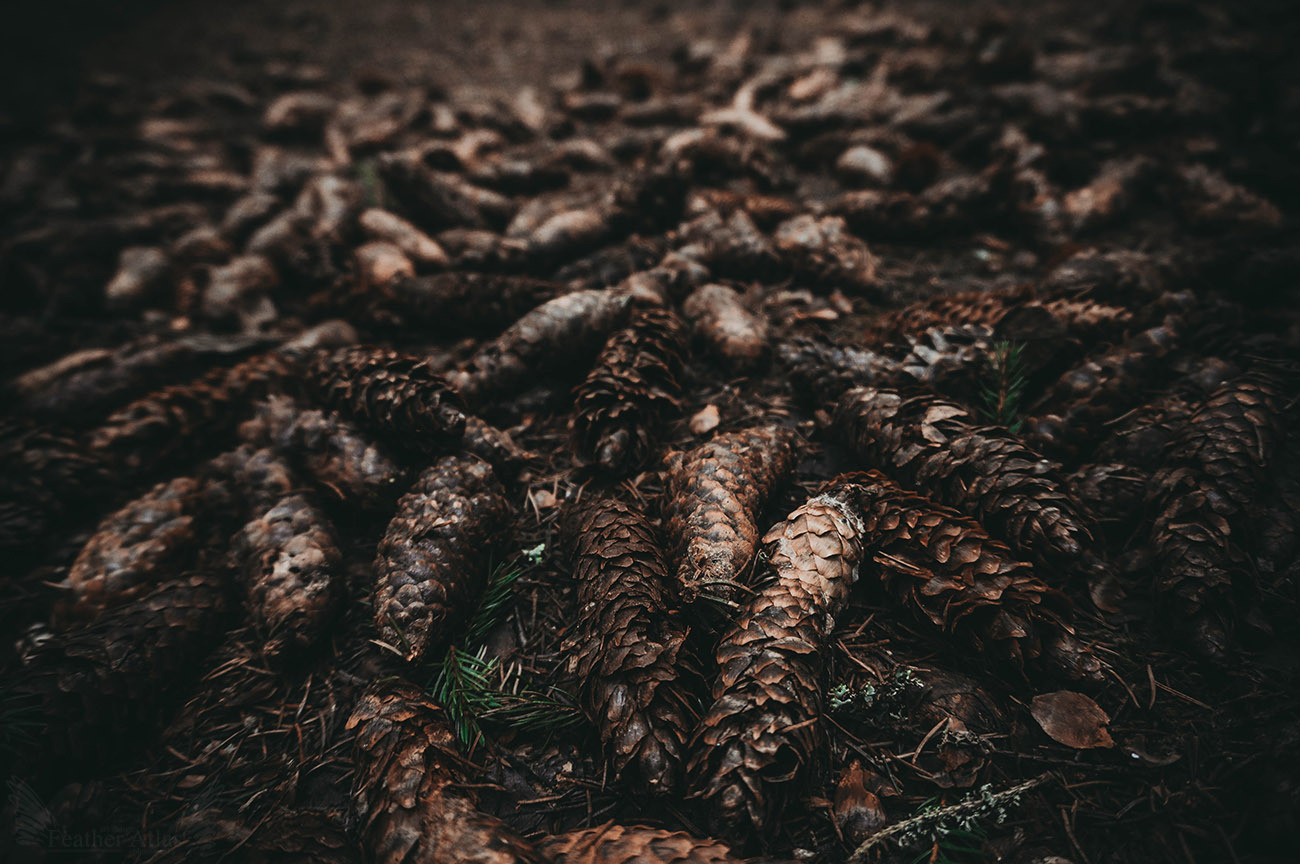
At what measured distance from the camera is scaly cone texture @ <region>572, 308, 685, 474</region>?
68.3 inches

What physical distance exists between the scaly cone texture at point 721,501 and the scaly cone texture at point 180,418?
6.34 feet

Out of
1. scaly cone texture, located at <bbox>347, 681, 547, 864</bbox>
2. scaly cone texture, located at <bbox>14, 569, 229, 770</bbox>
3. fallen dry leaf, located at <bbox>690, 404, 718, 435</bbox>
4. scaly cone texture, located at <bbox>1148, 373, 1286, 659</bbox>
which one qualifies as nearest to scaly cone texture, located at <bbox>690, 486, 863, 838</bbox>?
scaly cone texture, located at <bbox>347, 681, 547, 864</bbox>

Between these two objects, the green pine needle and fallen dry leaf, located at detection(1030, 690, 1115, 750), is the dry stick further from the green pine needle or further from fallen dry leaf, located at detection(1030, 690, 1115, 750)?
the green pine needle

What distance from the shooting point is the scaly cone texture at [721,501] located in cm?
133

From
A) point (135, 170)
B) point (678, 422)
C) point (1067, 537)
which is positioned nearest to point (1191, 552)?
point (1067, 537)

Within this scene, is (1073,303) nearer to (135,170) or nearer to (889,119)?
(889,119)

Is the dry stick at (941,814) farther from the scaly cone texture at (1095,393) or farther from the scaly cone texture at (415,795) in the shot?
the scaly cone texture at (1095,393)

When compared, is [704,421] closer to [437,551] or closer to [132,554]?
[437,551]

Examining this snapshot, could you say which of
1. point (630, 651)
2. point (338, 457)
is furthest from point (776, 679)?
point (338, 457)

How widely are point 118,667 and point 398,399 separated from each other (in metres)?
1.04

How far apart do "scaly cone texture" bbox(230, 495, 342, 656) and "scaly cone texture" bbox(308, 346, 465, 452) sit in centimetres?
38

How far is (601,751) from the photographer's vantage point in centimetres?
128

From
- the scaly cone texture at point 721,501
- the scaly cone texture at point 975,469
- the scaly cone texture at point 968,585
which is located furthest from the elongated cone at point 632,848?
the scaly cone texture at point 975,469

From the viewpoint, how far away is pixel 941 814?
3.49 feet
